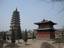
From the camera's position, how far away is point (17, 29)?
97.2 feet

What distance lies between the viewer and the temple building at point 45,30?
22.1 metres

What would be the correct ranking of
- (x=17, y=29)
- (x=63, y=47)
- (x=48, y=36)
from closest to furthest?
1. (x=63, y=47)
2. (x=48, y=36)
3. (x=17, y=29)

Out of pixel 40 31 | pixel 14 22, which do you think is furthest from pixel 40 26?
pixel 14 22

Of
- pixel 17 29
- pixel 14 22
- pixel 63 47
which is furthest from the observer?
pixel 14 22

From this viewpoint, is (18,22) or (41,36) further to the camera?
(18,22)

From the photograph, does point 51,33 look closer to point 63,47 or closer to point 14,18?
point 63,47

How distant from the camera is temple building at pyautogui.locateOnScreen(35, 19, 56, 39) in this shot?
22.1 meters

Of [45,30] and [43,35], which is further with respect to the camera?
[43,35]

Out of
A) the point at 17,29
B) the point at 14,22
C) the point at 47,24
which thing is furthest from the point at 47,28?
the point at 14,22

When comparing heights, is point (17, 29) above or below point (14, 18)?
below

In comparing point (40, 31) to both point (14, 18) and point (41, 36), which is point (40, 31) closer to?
point (41, 36)

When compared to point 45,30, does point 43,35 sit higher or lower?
lower

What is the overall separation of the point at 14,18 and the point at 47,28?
11.6m

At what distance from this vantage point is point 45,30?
2233 centimetres
